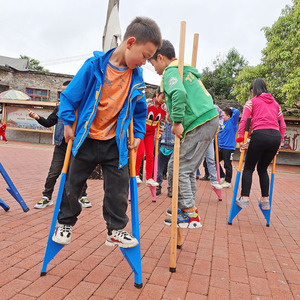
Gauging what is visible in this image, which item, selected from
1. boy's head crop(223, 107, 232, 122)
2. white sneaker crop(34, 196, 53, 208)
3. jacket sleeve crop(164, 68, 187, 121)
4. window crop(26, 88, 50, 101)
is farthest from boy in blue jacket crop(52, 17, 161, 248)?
window crop(26, 88, 50, 101)

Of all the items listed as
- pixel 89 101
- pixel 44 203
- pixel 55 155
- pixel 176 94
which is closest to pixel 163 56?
pixel 176 94

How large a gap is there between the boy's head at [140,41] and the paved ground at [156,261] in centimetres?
170

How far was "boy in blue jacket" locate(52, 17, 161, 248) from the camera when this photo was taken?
2199 millimetres

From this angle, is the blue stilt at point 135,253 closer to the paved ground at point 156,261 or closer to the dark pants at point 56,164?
the paved ground at point 156,261

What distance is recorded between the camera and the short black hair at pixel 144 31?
85.8 inches

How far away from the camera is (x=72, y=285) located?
7.02ft

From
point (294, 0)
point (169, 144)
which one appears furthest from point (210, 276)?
point (294, 0)

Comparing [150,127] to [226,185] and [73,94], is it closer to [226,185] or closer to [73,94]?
[226,185]

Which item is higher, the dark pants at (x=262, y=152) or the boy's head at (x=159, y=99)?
the boy's head at (x=159, y=99)

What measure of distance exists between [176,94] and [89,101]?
0.72m

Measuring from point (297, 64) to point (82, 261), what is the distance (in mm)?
16625

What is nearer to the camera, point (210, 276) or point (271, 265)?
point (210, 276)

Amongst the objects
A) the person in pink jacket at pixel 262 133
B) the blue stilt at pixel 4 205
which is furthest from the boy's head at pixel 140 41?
the blue stilt at pixel 4 205

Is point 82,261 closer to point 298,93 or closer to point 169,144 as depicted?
point 169,144
